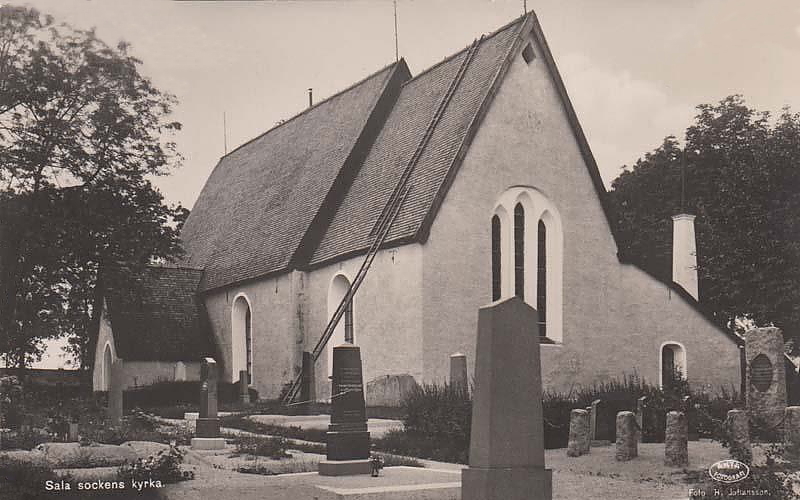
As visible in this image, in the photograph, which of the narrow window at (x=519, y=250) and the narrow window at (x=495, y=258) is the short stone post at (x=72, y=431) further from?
the narrow window at (x=519, y=250)

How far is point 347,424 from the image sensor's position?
12.7 m

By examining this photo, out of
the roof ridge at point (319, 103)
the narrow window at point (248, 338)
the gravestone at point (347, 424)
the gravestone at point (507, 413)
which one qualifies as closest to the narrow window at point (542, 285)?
the roof ridge at point (319, 103)

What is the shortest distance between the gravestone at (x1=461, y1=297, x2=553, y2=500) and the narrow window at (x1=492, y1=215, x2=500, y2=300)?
14530 millimetres

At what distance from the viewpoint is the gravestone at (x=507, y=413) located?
27.4 ft

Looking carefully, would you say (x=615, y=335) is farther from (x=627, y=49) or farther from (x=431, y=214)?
(x=627, y=49)

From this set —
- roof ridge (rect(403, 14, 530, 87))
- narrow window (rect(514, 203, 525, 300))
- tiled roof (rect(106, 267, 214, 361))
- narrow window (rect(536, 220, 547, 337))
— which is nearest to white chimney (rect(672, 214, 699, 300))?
narrow window (rect(536, 220, 547, 337))

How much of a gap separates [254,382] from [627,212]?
13.6 m

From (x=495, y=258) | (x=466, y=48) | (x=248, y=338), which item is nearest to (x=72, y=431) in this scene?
(x=495, y=258)

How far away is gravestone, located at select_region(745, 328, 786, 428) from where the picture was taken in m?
17.4

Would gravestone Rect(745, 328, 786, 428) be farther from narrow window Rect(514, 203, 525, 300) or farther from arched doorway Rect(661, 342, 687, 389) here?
arched doorway Rect(661, 342, 687, 389)

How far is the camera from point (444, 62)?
2689 centimetres

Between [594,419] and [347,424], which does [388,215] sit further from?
[347,424]

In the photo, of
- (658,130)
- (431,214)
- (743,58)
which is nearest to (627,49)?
(743,58)

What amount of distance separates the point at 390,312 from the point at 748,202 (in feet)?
27.8
